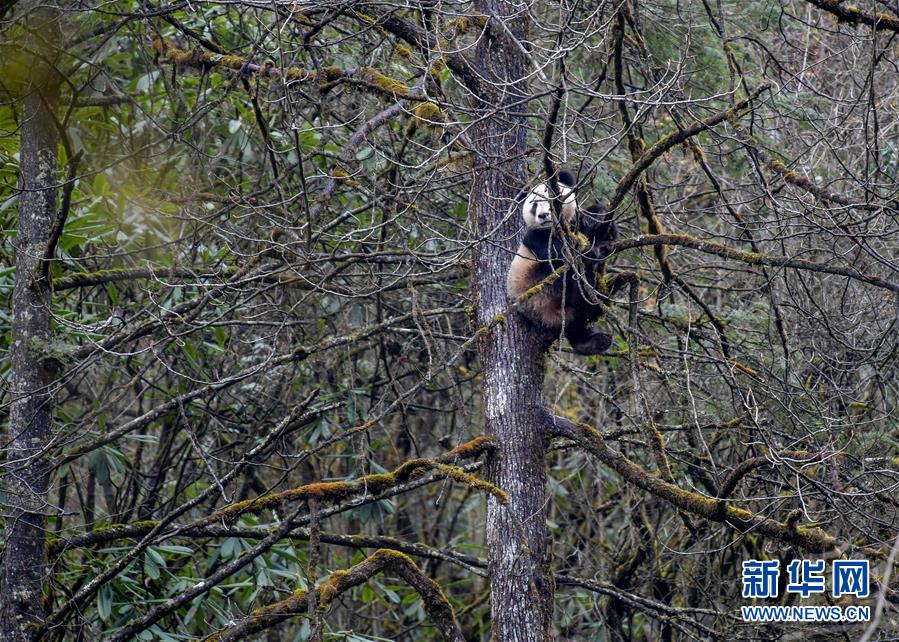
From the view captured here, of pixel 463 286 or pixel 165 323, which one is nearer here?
pixel 165 323

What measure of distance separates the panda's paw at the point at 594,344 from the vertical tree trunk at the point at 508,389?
0.95 meters

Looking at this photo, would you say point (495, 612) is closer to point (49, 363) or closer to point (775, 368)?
point (775, 368)

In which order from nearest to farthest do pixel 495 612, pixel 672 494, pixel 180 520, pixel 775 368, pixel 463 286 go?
pixel 672 494
pixel 495 612
pixel 775 368
pixel 463 286
pixel 180 520

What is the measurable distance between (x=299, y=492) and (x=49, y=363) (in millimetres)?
1960

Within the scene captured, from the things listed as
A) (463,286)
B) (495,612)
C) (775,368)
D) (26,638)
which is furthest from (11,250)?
(775,368)

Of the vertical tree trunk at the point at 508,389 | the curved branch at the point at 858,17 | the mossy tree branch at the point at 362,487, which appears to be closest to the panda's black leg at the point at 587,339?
the vertical tree trunk at the point at 508,389

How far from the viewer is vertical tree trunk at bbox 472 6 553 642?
4.19 m

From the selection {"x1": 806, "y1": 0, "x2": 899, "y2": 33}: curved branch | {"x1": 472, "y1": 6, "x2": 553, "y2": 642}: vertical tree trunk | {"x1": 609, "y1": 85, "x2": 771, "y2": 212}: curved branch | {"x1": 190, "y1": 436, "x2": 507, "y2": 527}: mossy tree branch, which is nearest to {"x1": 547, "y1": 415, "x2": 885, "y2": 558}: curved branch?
{"x1": 472, "y1": 6, "x2": 553, "y2": 642}: vertical tree trunk

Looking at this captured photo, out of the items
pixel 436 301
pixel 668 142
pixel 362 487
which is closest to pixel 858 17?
pixel 668 142

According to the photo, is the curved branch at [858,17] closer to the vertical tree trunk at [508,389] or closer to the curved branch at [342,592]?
the vertical tree trunk at [508,389]

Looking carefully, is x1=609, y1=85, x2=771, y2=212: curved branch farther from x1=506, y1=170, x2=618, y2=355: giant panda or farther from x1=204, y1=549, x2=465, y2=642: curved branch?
x1=204, y1=549, x2=465, y2=642: curved branch

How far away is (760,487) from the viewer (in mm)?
5711

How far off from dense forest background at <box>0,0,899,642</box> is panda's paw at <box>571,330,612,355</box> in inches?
A: 12.6

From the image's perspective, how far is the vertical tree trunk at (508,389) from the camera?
4.19 meters
